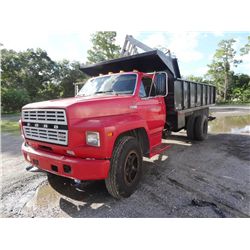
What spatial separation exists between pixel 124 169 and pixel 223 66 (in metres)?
34.2

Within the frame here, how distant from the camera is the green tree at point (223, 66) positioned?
101ft

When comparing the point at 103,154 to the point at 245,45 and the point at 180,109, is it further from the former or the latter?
the point at 245,45

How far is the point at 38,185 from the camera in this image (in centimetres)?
369

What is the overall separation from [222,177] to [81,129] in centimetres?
293

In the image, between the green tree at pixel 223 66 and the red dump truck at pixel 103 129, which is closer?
the red dump truck at pixel 103 129

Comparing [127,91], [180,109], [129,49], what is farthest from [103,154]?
[129,49]

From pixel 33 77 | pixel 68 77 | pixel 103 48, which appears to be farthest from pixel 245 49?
pixel 33 77

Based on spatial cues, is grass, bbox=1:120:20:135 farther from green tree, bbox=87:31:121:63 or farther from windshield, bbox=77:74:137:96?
green tree, bbox=87:31:121:63

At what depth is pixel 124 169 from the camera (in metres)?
3.03

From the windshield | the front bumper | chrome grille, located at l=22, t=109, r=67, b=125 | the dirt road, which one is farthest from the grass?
the front bumper

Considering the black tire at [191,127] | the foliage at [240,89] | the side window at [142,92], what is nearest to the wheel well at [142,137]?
the side window at [142,92]

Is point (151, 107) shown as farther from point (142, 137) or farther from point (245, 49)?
point (245, 49)

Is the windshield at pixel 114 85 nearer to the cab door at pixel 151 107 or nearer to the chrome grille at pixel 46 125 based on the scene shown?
the cab door at pixel 151 107

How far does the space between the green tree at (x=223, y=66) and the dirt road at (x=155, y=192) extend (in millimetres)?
30366
